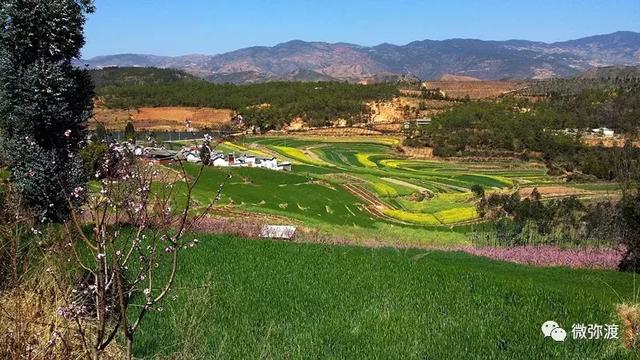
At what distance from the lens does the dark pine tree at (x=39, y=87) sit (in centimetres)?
1435

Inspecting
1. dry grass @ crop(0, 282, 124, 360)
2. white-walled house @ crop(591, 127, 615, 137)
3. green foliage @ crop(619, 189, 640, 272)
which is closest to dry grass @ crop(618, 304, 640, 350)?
dry grass @ crop(0, 282, 124, 360)

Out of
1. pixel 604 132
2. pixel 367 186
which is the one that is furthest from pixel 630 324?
pixel 604 132

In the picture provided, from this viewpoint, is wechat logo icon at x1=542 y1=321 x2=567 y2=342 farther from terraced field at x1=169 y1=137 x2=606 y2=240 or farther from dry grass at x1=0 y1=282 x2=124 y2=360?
terraced field at x1=169 y1=137 x2=606 y2=240

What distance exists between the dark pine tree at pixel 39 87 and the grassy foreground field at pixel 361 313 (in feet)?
16.3

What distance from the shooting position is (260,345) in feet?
20.9

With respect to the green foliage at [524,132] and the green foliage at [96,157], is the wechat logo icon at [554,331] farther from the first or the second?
the green foliage at [524,132]

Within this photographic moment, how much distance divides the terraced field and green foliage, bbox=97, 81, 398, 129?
36.0 metres

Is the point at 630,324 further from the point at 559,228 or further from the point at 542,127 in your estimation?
the point at 542,127

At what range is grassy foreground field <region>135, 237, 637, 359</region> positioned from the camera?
6.20 m

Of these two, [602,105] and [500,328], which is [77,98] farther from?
[602,105]

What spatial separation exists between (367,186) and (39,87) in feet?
143

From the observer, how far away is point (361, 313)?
7.90m

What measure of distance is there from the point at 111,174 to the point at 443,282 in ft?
25.6

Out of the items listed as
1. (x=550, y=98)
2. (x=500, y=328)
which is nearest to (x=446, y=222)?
(x=500, y=328)
